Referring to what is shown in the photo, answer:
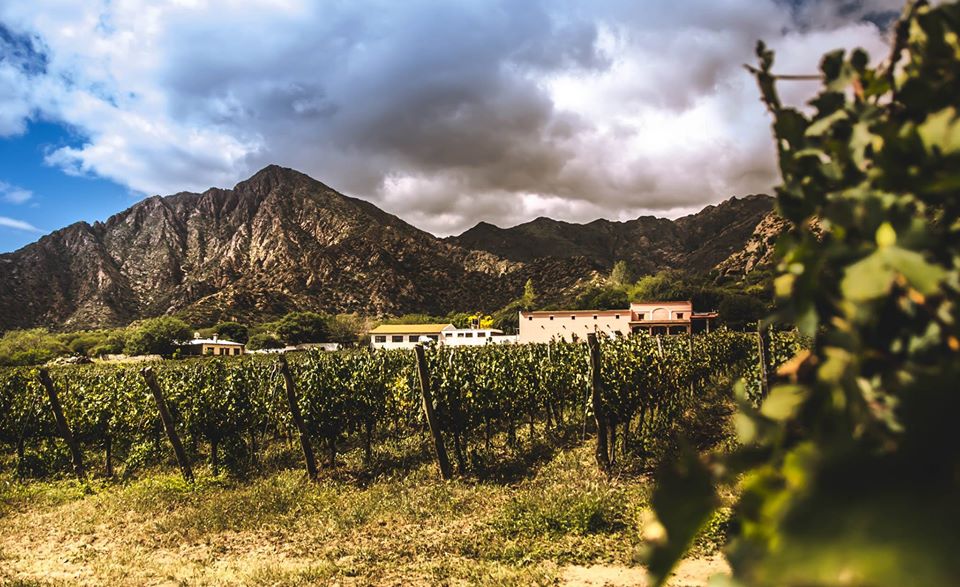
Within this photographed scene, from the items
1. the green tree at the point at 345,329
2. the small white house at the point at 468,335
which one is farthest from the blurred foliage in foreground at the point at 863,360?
A: the green tree at the point at 345,329

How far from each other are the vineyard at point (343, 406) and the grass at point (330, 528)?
1.20 metres

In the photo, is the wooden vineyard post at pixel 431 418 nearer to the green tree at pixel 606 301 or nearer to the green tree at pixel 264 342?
the green tree at pixel 606 301

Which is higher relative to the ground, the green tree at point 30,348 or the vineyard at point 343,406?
the vineyard at point 343,406

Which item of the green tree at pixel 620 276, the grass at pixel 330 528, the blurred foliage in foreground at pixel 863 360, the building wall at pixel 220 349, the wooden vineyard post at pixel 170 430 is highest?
the green tree at pixel 620 276

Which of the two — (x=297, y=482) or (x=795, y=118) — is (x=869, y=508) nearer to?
(x=795, y=118)

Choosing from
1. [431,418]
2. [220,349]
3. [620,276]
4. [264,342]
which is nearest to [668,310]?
[431,418]

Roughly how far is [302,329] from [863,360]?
357 ft

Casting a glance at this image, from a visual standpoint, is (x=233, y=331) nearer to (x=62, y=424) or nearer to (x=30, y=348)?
(x=30, y=348)

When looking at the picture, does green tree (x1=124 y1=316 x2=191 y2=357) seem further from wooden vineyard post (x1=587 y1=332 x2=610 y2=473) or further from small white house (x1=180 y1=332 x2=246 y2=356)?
wooden vineyard post (x1=587 y1=332 x2=610 y2=473)

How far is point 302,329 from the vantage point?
4067 inches

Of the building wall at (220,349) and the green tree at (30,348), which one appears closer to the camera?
the green tree at (30,348)

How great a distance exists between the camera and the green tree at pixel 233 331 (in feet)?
343

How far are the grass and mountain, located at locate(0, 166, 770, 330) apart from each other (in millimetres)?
115075

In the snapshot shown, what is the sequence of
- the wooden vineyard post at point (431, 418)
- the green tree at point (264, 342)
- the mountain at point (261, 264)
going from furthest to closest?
the mountain at point (261, 264) < the green tree at point (264, 342) < the wooden vineyard post at point (431, 418)
